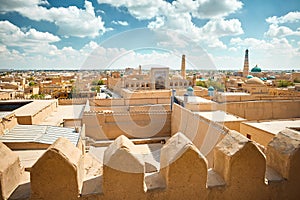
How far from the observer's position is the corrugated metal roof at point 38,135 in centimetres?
579

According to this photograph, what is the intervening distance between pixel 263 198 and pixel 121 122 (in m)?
9.22

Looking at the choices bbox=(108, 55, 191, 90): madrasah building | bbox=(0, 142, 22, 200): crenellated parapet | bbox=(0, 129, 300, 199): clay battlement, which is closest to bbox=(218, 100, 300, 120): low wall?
bbox=(0, 129, 300, 199): clay battlement

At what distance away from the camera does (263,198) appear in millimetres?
2305

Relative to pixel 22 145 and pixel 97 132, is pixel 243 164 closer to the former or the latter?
pixel 22 145

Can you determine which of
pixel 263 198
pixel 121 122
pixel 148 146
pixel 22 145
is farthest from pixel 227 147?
pixel 121 122

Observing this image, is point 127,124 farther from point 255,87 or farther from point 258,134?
point 255,87

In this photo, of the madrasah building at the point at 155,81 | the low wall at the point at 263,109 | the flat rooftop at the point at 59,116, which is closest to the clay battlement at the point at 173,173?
the flat rooftop at the point at 59,116

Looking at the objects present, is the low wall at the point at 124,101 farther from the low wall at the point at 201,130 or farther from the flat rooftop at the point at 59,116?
the low wall at the point at 201,130

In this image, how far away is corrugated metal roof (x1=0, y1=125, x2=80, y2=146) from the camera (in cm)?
579

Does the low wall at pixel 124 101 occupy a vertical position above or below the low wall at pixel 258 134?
above

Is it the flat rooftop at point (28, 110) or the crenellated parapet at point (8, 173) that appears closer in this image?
the crenellated parapet at point (8, 173)

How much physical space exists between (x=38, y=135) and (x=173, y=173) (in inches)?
209

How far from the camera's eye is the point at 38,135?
20.2ft

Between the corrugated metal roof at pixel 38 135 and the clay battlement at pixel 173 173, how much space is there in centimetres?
396
